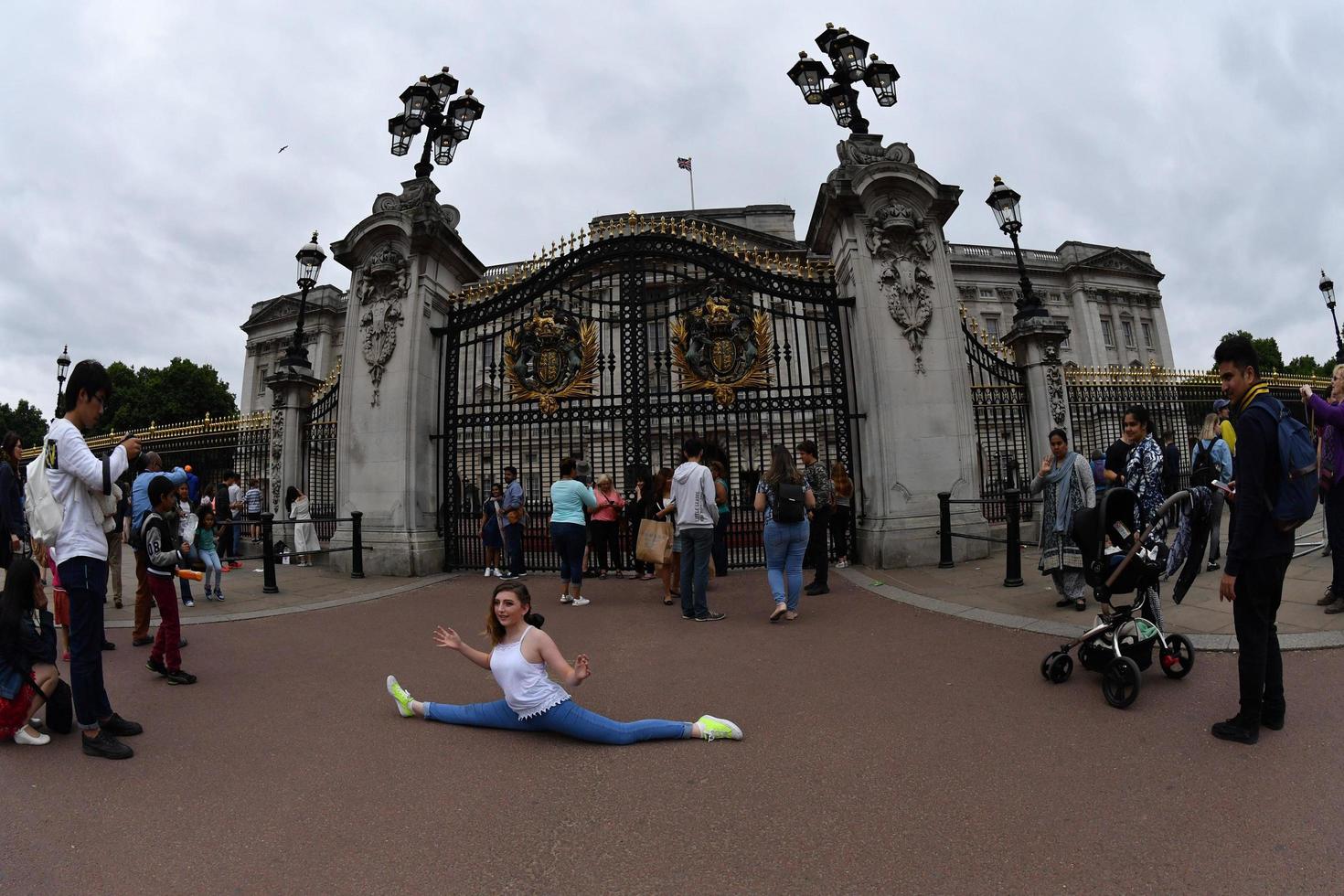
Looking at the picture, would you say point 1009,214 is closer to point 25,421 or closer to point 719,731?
point 719,731

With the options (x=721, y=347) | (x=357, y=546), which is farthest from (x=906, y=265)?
(x=357, y=546)

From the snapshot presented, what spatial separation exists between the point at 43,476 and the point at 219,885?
275cm

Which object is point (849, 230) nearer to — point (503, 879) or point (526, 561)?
point (526, 561)

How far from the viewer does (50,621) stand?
384 centimetres

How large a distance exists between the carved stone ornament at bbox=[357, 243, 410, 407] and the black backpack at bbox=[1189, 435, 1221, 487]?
10.7m

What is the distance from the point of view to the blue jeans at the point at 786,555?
247 inches

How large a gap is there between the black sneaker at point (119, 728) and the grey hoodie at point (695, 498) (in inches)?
176

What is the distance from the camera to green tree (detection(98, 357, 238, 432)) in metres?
44.8

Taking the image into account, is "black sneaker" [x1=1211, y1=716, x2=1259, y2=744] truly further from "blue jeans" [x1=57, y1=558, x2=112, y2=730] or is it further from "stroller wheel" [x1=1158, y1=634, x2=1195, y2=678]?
"blue jeans" [x1=57, y1=558, x2=112, y2=730]

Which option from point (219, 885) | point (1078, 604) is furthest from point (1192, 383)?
point (219, 885)

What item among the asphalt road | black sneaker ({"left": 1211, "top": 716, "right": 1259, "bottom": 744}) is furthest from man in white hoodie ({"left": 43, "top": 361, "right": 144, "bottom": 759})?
black sneaker ({"left": 1211, "top": 716, "right": 1259, "bottom": 744})

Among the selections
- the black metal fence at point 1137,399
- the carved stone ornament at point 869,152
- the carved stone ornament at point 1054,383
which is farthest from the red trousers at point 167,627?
the black metal fence at point 1137,399

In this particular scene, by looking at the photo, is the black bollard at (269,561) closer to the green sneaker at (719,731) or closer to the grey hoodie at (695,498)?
the grey hoodie at (695,498)

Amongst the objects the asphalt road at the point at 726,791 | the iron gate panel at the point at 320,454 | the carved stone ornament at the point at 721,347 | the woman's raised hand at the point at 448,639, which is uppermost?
the carved stone ornament at the point at 721,347
